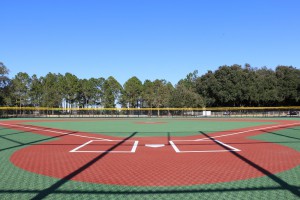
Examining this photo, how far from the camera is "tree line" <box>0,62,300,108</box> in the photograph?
7412 cm

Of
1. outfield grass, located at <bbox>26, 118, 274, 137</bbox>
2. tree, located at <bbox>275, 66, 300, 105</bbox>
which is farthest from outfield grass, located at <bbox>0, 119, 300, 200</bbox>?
tree, located at <bbox>275, 66, 300, 105</bbox>

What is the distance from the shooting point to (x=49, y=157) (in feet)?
32.9

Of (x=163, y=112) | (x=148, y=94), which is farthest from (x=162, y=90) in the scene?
(x=163, y=112)

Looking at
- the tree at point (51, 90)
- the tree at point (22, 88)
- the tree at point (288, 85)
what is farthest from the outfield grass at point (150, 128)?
the tree at point (22, 88)

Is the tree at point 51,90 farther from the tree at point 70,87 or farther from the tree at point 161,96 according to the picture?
the tree at point 161,96

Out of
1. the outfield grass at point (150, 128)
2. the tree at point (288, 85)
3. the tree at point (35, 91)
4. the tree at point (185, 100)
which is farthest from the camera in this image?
the tree at point (35, 91)

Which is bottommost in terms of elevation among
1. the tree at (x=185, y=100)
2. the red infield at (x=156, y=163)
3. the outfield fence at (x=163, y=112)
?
the red infield at (x=156, y=163)

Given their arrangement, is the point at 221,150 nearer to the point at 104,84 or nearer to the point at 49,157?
the point at 49,157

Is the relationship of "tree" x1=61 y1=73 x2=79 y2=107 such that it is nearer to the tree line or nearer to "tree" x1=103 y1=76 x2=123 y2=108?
the tree line

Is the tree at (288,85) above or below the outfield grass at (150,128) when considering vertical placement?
above

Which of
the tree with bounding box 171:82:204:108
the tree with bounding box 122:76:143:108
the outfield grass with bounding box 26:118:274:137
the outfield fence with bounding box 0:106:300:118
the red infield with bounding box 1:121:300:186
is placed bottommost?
the outfield grass with bounding box 26:118:274:137

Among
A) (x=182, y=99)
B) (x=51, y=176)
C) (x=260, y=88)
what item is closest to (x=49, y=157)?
(x=51, y=176)

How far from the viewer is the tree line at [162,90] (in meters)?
74.1

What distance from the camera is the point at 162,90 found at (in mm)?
89188
